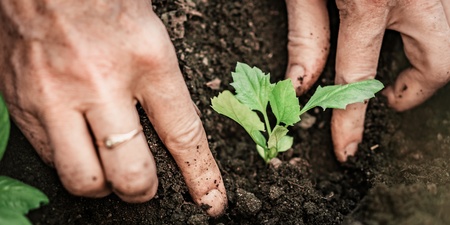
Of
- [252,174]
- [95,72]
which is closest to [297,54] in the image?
[252,174]

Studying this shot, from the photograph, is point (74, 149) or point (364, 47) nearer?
point (74, 149)

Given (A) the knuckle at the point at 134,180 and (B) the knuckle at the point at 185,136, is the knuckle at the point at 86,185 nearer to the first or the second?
(A) the knuckle at the point at 134,180

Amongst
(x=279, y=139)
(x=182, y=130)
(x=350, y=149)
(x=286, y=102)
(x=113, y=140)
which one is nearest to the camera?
(x=113, y=140)

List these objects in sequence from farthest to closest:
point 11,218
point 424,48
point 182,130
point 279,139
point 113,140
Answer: point 424,48 → point 279,139 → point 182,130 → point 113,140 → point 11,218

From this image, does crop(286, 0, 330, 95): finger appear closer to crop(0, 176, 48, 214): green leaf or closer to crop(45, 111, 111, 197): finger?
crop(45, 111, 111, 197): finger

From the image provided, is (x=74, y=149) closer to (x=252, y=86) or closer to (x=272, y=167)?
(x=252, y=86)

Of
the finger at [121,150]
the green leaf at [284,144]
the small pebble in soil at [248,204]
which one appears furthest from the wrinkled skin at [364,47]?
the finger at [121,150]

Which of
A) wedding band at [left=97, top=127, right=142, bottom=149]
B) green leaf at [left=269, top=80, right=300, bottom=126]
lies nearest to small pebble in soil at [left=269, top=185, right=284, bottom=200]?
green leaf at [left=269, top=80, right=300, bottom=126]

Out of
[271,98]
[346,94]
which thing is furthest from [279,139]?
[346,94]
